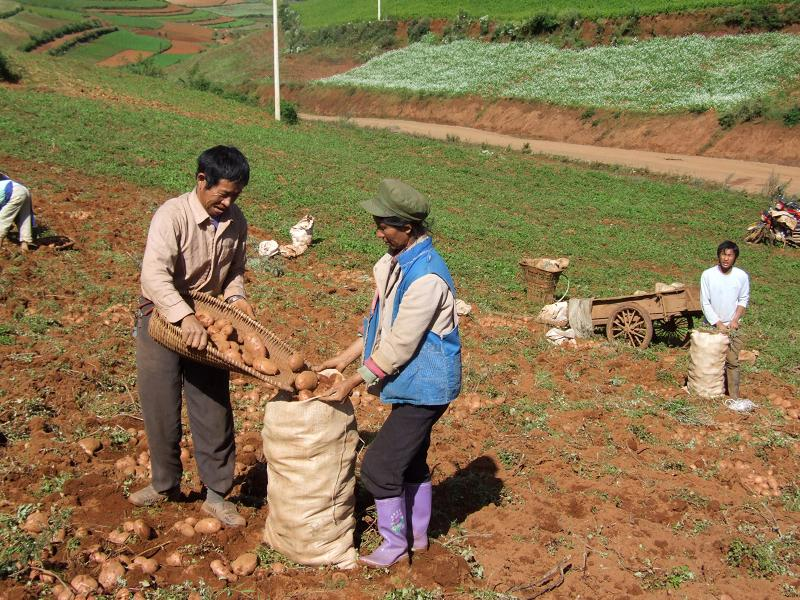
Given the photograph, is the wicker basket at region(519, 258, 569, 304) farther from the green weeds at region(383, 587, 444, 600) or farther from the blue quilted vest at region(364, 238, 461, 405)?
the green weeds at region(383, 587, 444, 600)

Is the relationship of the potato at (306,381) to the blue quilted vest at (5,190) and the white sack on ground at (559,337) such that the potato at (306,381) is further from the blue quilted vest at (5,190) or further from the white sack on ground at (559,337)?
the blue quilted vest at (5,190)

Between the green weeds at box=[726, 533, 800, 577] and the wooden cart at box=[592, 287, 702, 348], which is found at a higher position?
the wooden cart at box=[592, 287, 702, 348]

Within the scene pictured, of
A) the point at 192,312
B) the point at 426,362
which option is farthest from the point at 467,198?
the point at 192,312

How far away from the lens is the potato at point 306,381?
3.36 meters

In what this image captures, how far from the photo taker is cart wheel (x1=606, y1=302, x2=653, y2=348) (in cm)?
809

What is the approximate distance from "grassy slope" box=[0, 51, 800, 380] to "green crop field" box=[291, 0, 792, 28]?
20.1m

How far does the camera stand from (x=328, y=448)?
3355mm

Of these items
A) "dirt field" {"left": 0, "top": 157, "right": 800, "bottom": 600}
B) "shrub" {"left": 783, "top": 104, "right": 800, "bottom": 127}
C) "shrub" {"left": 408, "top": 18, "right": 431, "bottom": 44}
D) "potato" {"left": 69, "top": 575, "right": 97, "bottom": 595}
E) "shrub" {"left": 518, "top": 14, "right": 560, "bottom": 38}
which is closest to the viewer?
"potato" {"left": 69, "top": 575, "right": 97, "bottom": 595}

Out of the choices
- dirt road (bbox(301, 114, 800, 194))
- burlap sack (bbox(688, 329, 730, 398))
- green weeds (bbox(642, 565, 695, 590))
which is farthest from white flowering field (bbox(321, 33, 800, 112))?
green weeds (bbox(642, 565, 695, 590))

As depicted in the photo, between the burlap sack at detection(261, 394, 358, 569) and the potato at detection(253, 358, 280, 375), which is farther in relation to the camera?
the potato at detection(253, 358, 280, 375)

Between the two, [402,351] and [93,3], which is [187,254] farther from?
[93,3]

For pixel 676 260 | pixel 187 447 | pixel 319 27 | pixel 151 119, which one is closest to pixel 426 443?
pixel 187 447

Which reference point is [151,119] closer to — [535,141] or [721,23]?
[535,141]

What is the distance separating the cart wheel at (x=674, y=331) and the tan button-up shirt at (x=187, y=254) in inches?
245
